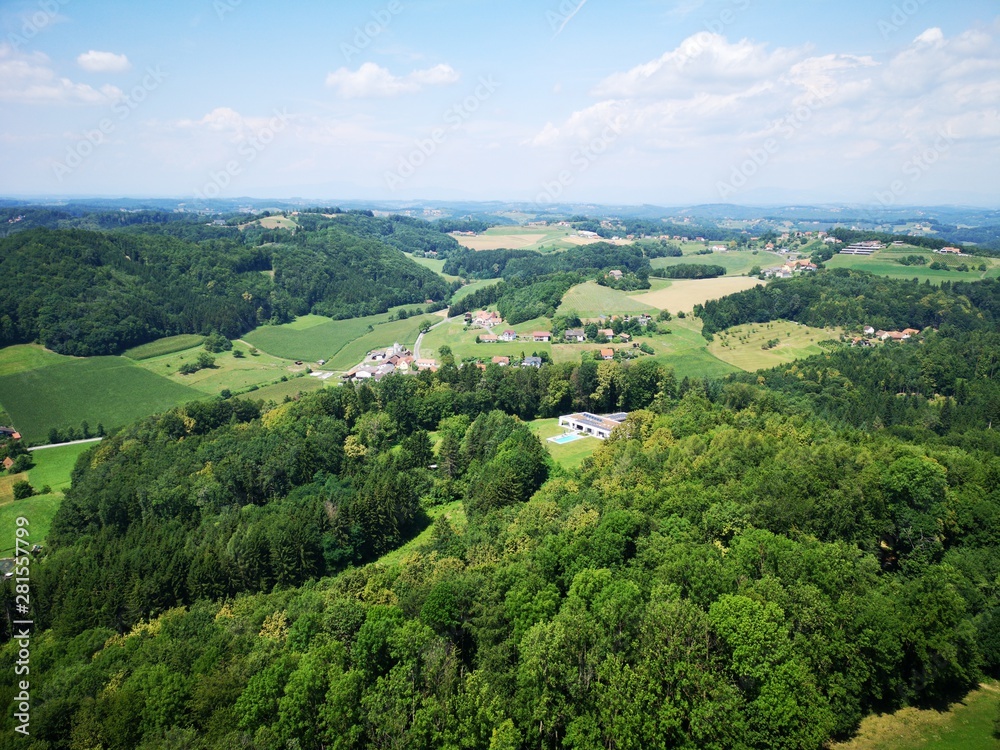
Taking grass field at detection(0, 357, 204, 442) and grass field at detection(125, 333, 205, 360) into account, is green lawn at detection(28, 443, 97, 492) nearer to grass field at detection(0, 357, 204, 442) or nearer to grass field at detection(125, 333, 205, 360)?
grass field at detection(0, 357, 204, 442)

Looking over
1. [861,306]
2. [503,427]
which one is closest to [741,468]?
[503,427]

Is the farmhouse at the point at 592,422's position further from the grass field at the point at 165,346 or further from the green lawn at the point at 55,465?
the grass field at the point at 165,346

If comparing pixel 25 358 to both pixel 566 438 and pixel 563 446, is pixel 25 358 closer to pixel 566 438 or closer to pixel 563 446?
pixel 566 438

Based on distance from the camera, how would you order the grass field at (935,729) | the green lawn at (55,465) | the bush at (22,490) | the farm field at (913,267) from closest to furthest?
1. the grass field at (935,729)
2. the bush at (22,490)
3. the green lawn at (55,465)
4. the farm field at (913,267)

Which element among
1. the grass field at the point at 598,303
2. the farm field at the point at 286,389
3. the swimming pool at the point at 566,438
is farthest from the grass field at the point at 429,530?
the grass field at the point at 598,303

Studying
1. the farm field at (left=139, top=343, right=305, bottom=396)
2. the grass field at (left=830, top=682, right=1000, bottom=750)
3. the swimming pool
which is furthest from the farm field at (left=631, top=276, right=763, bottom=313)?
the grass field at (left=830, top=682, right=1000, bottom=750)
